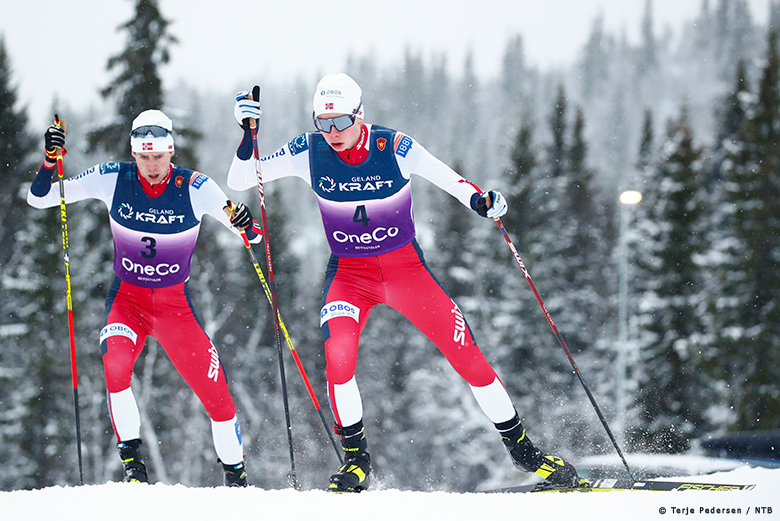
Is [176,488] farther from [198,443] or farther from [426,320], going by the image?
[198,443]

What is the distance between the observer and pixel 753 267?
68.3 ft

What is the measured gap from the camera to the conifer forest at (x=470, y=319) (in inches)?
705

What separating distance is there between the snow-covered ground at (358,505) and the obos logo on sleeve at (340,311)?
3.76ft

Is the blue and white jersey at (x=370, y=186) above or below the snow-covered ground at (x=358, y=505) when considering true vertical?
above

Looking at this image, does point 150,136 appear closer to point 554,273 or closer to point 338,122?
point 338,122

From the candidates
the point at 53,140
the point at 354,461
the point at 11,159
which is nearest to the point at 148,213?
the point at 53,140

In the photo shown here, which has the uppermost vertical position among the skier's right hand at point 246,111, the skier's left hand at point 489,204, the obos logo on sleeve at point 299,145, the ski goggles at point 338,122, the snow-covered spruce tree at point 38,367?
the skier's right hand at point 246,111

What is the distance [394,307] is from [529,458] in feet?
4.42

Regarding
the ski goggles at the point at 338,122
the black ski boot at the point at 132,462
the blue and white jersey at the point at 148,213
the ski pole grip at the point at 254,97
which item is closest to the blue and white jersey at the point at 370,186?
the ski goggles at the point at 338,122

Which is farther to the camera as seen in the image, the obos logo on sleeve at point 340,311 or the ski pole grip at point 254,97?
the ski pole grip at point 254,97

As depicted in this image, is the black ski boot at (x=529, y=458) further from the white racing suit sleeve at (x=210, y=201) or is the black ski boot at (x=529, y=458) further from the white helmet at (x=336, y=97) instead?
the white helmet at (x=336, y=97)

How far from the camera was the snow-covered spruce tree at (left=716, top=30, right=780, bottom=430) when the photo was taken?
19344 millimetres

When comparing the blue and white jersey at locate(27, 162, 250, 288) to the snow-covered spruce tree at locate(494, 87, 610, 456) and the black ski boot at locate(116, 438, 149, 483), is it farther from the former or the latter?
the snow-covered spruce tree at locate(494, 87, 610, 456)

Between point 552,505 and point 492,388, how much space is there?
1.22 m
